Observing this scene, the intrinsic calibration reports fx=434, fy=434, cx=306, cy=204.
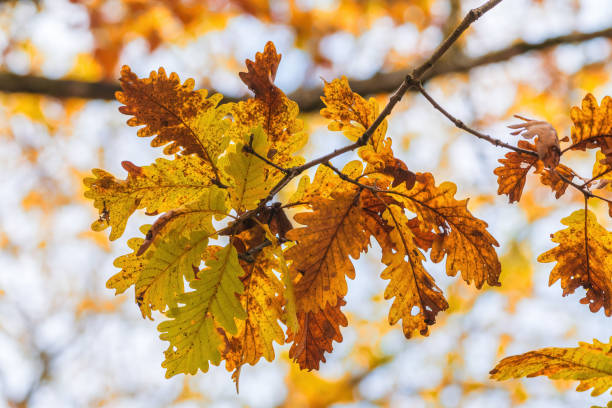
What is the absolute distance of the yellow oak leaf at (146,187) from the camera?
2.35 ft

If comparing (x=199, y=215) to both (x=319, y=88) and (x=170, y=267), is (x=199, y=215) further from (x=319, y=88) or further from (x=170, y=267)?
(x=319, y=88)

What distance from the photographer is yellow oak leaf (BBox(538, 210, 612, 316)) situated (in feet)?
2.60

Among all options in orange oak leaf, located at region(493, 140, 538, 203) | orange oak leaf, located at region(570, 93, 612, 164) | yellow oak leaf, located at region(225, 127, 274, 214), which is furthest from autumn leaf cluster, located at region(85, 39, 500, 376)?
orange oak leaf, located at region(570, 93, 612, 164)

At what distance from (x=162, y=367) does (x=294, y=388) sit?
5.29 metres

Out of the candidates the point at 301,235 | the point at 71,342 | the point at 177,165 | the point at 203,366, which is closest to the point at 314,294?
the point at 301,235

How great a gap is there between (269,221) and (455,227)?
316 mm

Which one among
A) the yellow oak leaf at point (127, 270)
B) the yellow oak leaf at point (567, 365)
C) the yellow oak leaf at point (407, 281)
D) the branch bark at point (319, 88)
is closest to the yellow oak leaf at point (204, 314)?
the yellow oak leaf at point (127, 270)

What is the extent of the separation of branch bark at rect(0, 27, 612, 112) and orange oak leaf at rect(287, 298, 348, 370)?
192 centimetres

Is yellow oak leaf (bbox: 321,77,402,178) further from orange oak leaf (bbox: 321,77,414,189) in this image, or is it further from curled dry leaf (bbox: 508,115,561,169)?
curled dry leaf (bbox: 508,115,561,169)

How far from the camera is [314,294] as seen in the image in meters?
0.67

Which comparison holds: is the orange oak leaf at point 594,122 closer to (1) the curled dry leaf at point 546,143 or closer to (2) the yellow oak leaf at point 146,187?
(1) the curled dry leaf at point 546,143

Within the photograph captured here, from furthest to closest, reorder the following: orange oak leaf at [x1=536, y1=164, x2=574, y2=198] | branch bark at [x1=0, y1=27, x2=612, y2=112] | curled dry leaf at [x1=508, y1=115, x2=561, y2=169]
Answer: branch bark at [x1=0, y1=27, x2=612, y2=112], orange oak leaf at [x1=536, y1=164, x2=574, y2=198], curled dry leaf at [x1=508, y1=115, x2=561, y2=169]

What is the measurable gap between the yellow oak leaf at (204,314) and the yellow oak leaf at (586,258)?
1.96 ft

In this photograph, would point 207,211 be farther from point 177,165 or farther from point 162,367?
point 162,367
